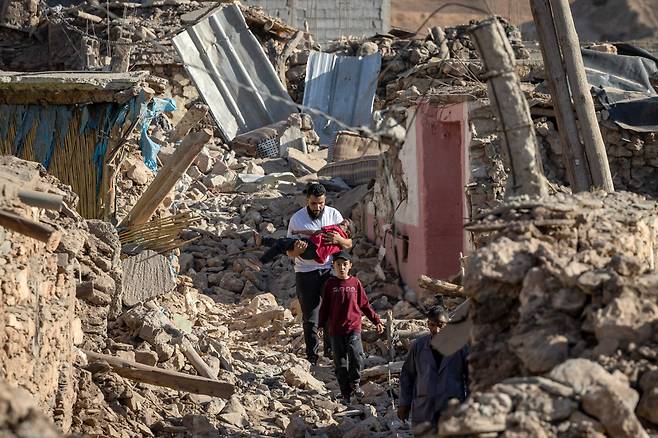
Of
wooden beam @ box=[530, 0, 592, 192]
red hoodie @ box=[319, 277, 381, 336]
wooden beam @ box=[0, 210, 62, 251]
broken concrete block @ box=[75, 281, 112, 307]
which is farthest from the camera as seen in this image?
red hoodie @ box=[319, 277, 381, 336]

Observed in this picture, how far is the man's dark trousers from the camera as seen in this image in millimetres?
10648

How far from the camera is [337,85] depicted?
968 inches

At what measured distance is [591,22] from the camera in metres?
46.3

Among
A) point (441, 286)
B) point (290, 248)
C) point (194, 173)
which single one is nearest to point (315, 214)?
point (290, 248)

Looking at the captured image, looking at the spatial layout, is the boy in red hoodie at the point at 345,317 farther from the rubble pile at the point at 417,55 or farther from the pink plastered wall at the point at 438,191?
the rubble pile at the point at 417,55

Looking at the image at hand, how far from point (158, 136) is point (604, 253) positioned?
50.5 feet

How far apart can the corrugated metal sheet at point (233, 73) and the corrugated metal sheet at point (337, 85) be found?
1.89 feet

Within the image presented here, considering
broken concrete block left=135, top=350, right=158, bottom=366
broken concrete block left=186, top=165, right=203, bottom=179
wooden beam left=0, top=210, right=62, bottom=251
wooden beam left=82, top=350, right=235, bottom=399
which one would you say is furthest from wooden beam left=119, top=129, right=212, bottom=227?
broken concrete block left=186, top=165, right=203, bottom=179

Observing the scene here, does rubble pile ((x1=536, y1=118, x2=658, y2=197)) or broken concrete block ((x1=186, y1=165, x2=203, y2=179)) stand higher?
broken concrete block ((x1=186, y1=165, x2=203, y2=179))

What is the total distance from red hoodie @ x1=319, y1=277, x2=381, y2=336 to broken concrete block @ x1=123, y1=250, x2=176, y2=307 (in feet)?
7.03

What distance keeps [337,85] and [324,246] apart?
1431cm

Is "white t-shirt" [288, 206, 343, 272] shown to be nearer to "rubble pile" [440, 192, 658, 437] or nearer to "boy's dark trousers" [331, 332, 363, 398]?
"boy's dark trousers" [331, 332, 363, 398]

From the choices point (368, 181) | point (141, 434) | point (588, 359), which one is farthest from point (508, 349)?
point (368, 181)

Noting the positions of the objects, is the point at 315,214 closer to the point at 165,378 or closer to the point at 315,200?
the point at 315,200
